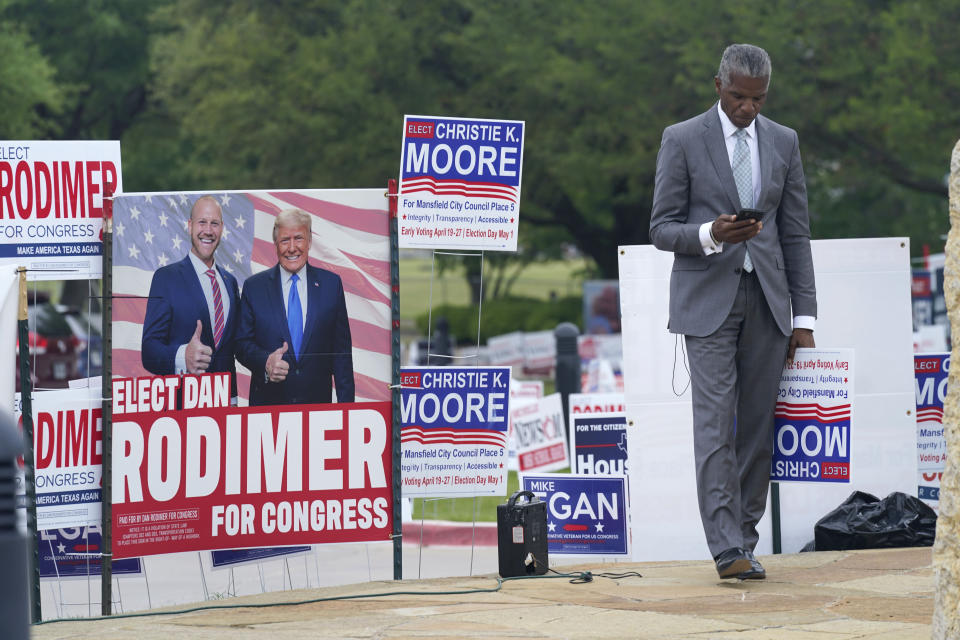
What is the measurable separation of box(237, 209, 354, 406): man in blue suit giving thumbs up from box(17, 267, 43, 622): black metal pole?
866mm

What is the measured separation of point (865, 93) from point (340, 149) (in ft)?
35.9

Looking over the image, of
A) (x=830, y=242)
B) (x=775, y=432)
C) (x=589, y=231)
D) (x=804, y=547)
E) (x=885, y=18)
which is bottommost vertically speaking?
(x=804, y=547)

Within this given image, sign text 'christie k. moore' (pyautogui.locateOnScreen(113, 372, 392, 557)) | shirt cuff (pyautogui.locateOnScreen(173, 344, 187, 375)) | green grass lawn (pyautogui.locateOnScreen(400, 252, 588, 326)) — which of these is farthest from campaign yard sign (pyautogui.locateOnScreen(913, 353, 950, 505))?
green grass lawn (pyautogui.locateOnScreen(400, 252, 588, 326))

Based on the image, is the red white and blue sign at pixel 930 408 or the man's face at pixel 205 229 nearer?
the man's face at pixel 205 229

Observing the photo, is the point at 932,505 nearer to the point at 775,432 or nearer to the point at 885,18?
→ the point at 775,432

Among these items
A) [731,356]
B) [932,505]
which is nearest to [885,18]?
[932,505]

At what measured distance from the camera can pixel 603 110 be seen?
2994 centimetres

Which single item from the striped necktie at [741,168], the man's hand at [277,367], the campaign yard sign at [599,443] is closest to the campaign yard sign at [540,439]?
the campaign yard sign at [599,443]

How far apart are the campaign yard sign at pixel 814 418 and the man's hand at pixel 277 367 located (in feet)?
6.77

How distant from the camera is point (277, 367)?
6.00 meters

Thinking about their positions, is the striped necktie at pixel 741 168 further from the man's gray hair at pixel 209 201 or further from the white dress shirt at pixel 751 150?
the man's gray hair at pixel 209 201

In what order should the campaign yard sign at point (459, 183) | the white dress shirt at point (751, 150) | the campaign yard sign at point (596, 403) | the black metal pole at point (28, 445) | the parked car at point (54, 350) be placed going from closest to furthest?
the white dress shirt at point (751, 150)
the black metal pole at point (28, 445)
the campaign yard sign at point (459, 183)
the campaign yard sign at point (596, 403)
the parked car at point (54, 350)

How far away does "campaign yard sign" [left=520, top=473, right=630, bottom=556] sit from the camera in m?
7.30

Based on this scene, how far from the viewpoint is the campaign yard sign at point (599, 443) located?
8273mm
